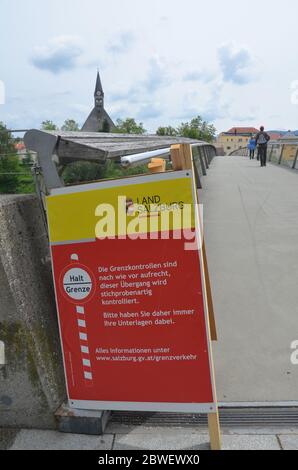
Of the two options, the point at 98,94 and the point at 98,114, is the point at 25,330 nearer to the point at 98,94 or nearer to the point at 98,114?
the point at 98,114

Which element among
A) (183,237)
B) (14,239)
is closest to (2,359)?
(14,239)

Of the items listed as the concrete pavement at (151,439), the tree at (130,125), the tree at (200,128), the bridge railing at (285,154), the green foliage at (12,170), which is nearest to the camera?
the concrete pavement at (151,439)

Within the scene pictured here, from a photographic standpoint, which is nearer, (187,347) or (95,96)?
(187,347)

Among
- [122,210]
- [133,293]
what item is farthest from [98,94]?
[133,293]

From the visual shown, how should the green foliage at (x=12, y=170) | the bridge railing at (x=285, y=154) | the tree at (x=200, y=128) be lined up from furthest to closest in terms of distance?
the tree at (x=200, y=128), the bridge railing at (x=285, y=154), the green foliage at (x=12, y=170)

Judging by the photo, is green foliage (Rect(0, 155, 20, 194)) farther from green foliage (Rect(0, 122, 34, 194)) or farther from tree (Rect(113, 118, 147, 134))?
tree (Rect(113, 118, 147, 134))

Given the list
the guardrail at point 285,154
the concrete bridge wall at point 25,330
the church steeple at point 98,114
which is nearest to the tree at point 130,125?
the church steeple at point 98,114

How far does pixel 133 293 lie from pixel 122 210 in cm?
48

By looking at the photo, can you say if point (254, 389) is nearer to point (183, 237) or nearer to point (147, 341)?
point (147, 341)

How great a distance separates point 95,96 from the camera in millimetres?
106125

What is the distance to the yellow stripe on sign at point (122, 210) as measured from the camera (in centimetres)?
232

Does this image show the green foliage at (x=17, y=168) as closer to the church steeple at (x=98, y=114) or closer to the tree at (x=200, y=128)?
the tree at (x=200, y=128)

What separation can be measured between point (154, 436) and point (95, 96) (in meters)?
110
